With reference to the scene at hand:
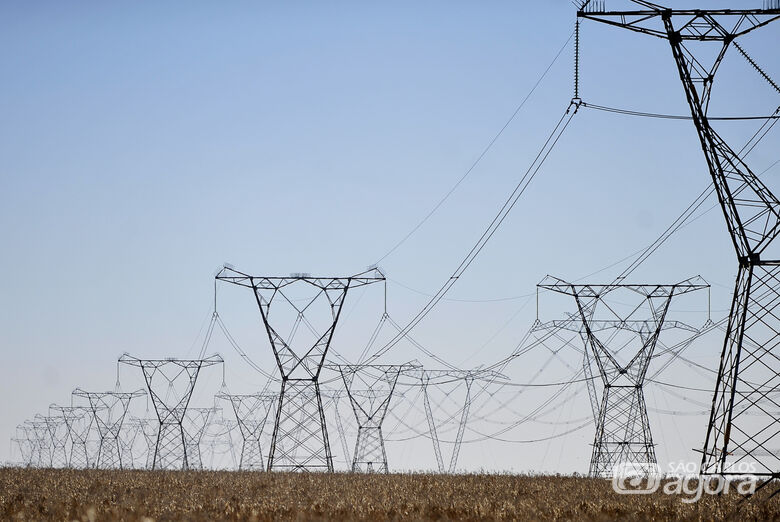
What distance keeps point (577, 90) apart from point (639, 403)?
25.7 meters

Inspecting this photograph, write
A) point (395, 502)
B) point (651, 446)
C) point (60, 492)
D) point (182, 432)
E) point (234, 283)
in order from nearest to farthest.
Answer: point (395, 502), point (60, 492), point (234, 283), point (651, 446), point (182, 432)

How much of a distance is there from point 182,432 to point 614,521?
180ft

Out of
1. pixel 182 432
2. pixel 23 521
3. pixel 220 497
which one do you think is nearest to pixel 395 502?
pixel 220 497

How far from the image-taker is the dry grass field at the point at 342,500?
20.7 meters

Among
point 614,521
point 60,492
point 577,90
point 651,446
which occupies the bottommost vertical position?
point 614,521

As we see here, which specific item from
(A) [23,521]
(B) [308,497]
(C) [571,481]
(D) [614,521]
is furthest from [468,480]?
(A) [23,521]

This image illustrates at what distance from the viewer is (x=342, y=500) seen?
24.5 meters

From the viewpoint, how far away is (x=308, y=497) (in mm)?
25844

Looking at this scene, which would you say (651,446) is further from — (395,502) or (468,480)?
(395,502)

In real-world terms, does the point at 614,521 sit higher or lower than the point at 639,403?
lower

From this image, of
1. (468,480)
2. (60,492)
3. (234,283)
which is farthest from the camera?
(234,283)

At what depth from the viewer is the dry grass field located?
20.7 m

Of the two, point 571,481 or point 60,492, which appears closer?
point 60,492

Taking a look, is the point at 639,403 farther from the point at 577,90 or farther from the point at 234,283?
the point at 577,90
